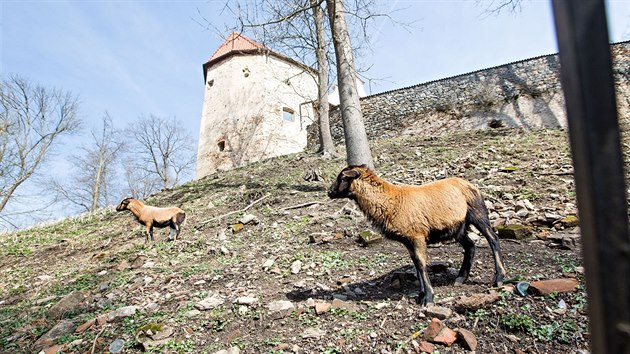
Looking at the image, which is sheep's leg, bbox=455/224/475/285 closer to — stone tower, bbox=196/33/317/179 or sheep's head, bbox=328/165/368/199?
sheep's head, bbox=328/165/368/199

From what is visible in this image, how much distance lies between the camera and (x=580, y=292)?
320cm

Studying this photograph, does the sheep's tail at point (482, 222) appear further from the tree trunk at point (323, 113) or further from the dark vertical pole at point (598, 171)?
the tree trunk at point (323, 113)

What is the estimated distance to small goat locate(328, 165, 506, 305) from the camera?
3799 millimetres

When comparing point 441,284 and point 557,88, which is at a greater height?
point 557,88

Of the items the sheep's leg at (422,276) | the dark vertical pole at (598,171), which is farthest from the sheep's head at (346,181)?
the dark vertical pole at (598,171)

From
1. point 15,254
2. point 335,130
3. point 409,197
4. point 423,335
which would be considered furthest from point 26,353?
point 335,130

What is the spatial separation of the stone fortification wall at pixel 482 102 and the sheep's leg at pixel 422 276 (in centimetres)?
1657

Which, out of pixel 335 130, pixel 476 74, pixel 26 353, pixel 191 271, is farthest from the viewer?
pixel 335 130

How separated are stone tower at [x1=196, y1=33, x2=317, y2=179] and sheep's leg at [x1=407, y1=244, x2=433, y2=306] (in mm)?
22516

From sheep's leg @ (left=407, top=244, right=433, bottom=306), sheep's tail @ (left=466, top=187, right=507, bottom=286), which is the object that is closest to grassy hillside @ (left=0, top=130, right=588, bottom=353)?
sheep's leg @ (left=407, top=244, right=433, bottom=306)

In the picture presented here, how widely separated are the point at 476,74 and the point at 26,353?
22148mm

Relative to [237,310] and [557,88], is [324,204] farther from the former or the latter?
[557,88]

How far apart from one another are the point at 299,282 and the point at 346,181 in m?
1.49

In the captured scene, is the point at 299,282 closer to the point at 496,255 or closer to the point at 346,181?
the point at 346,181
